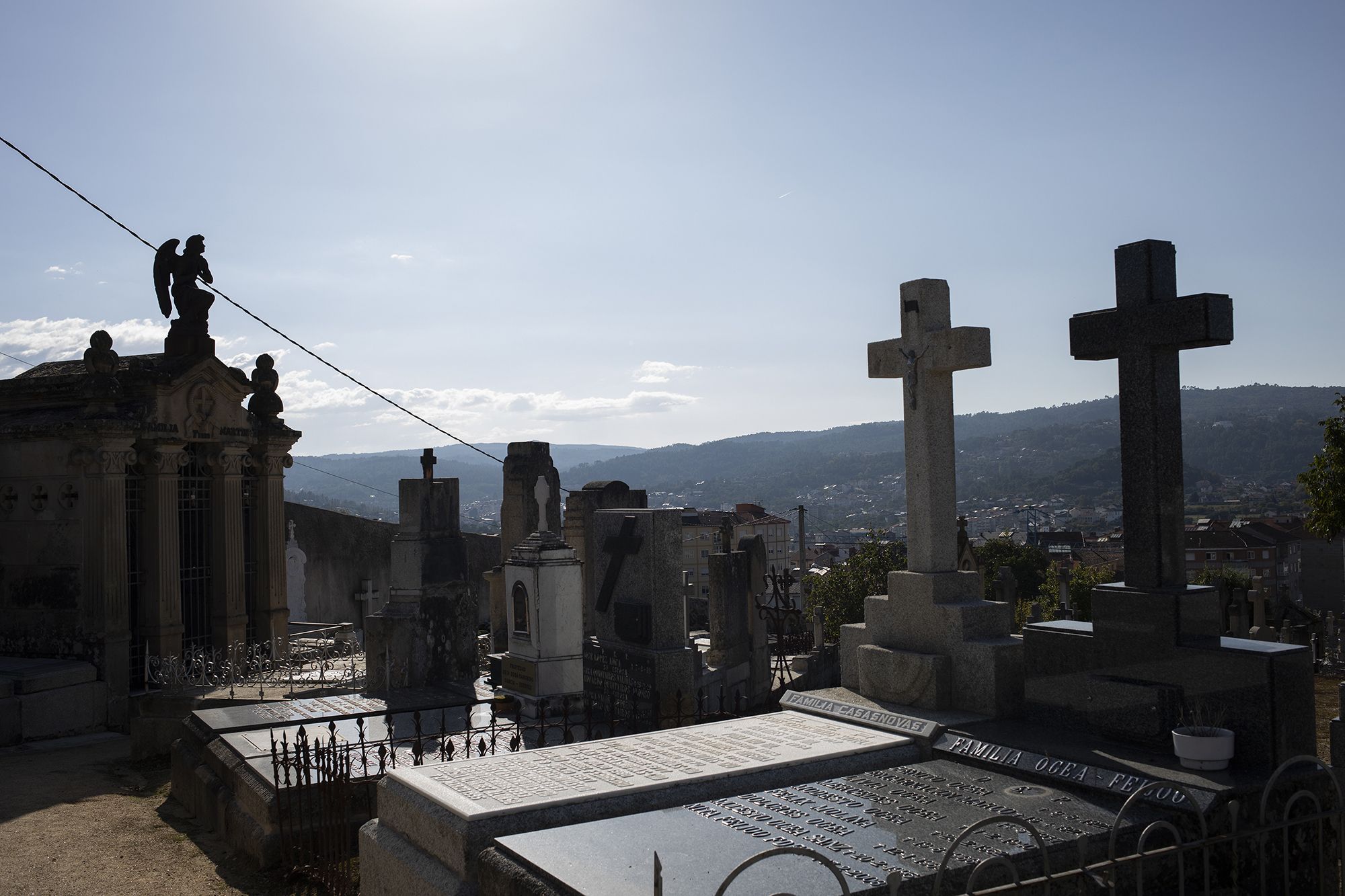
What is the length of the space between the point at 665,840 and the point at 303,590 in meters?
16.4

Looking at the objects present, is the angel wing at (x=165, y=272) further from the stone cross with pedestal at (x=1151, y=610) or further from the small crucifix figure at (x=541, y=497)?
the stone cross with pedestal at (x=1151, y=610)

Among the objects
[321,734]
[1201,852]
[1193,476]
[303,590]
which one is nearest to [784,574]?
[303,590]

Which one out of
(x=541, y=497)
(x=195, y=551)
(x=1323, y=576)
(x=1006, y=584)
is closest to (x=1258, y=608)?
(x=1006, y=584)

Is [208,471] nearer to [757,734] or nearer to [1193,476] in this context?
[757,734]

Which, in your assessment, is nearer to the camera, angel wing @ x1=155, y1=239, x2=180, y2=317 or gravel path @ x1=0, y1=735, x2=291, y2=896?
gravel path @ x1=0, y1=735, x2=291, y2=896

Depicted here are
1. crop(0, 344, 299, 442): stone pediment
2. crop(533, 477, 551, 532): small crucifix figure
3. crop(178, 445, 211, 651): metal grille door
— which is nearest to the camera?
crop(0, 344, 299, 442): stone pediment

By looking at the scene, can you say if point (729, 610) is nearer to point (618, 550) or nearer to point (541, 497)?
point (618, 550)

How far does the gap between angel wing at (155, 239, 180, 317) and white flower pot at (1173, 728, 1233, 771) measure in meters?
14.1

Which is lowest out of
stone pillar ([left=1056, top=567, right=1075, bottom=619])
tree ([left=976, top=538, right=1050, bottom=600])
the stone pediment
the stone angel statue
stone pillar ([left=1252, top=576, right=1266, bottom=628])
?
tree ([left=976, top=538, right=1050, bottom=600])

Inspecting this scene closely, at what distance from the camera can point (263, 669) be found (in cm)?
1345

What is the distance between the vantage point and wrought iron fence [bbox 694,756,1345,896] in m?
3.71

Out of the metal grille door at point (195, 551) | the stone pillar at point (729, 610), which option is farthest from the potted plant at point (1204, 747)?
the metal grille door at point (195, 551)

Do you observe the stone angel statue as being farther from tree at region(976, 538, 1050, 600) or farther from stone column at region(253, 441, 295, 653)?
tree at region(976, 538, 1050, 600)

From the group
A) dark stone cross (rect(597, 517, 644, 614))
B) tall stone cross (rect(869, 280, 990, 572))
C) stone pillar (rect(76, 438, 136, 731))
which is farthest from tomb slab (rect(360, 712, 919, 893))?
stone pillar (rect(76, 438, 136, 731))
